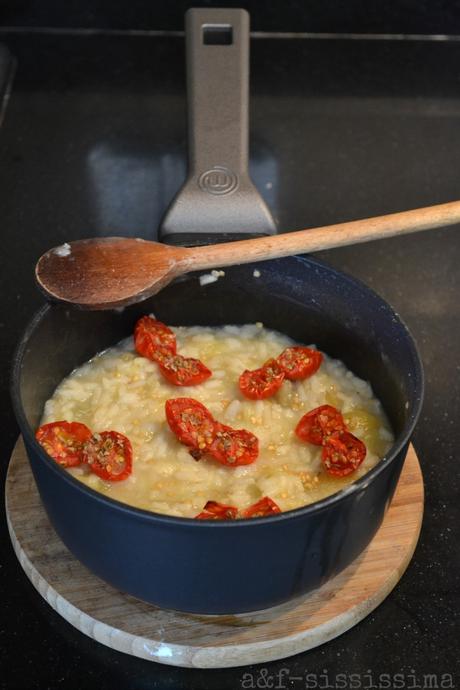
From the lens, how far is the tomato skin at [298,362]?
1863 millimetres

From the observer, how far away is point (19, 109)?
2852 millimetres

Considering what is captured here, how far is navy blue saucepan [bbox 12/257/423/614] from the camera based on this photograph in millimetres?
1377

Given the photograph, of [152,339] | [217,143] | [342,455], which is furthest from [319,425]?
[217,143]

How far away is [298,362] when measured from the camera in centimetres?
187

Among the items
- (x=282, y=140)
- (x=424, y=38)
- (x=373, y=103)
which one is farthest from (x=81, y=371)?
(x=424, y=38)

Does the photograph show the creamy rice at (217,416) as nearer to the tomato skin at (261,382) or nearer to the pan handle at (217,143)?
the tomato skin at (261,382)

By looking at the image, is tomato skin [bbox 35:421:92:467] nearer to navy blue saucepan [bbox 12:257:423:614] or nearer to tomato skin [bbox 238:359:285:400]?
navy blue saucepan [bbox 12:257:423:614]

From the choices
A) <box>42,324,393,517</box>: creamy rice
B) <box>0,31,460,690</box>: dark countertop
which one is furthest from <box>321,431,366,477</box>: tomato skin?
<box>0,31,460,690</box>: dark countertop

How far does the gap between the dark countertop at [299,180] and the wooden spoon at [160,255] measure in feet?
1.52

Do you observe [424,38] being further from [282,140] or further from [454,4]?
[282,140]

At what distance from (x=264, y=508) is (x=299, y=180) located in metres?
1.34

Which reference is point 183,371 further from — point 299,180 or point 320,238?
point 299,180

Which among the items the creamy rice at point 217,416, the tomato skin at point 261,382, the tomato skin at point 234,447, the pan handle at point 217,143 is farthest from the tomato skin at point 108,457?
the pan handle at point 217,143

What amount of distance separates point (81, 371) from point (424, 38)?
1.78 m
